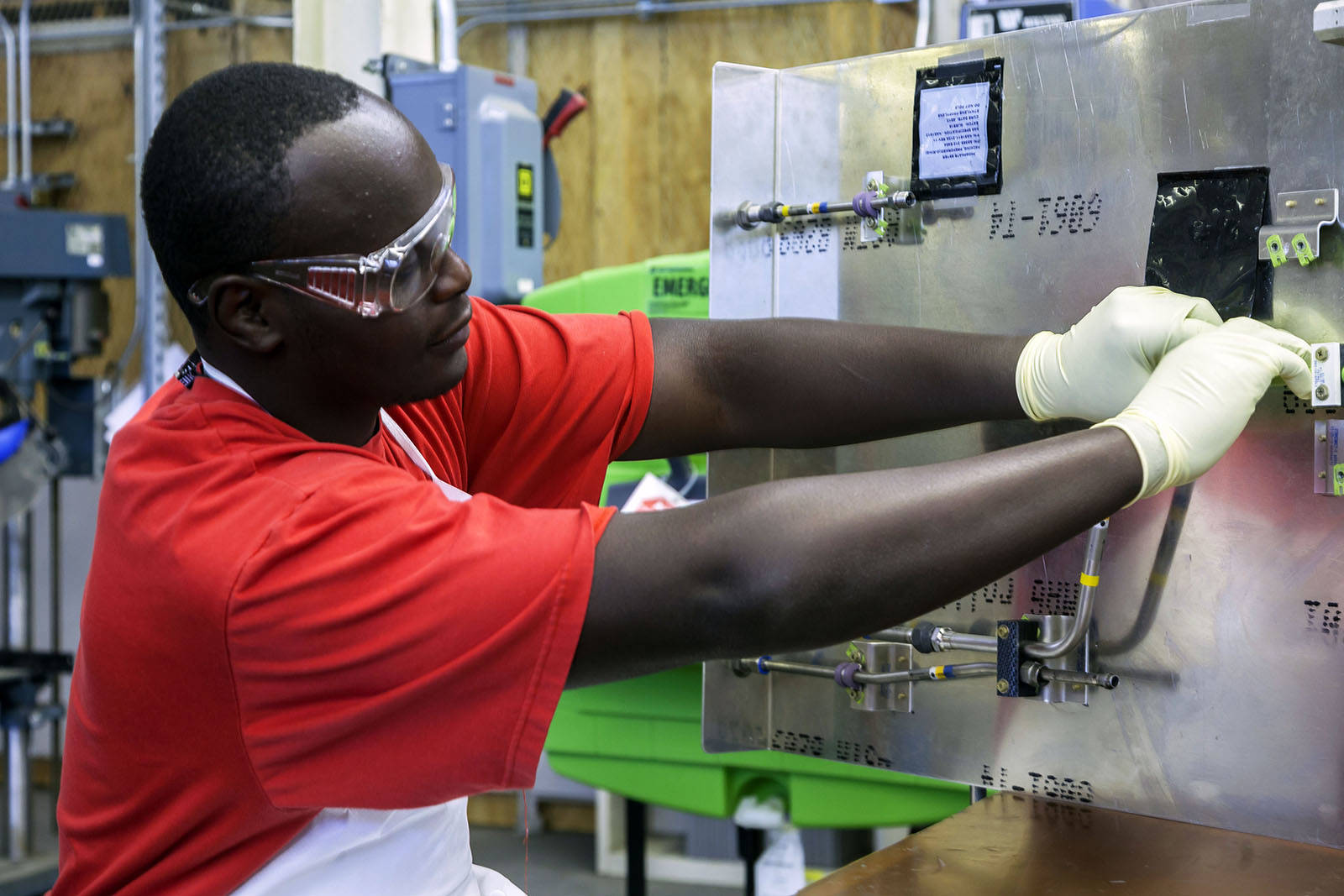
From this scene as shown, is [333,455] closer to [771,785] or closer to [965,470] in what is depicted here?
[965,470]

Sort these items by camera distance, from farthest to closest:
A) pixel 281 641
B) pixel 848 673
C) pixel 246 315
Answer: pixel 848 673 < pixel 246 315 < pixel 281 641

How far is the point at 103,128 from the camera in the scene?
4.29 metres

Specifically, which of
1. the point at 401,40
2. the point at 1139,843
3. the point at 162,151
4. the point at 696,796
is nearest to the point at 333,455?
the point at 162,151

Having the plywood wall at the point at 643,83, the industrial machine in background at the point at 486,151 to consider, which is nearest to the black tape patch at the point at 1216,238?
the industrial machine in background at the point at 486,151

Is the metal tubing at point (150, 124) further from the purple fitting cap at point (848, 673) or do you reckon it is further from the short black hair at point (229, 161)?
the short black hair at point (229, 161)

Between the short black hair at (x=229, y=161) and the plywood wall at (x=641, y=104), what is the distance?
2.72 metres

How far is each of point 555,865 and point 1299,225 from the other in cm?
294

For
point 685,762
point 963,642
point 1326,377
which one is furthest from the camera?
point 685,762

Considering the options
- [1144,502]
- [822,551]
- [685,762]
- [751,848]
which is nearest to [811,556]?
[822,551]

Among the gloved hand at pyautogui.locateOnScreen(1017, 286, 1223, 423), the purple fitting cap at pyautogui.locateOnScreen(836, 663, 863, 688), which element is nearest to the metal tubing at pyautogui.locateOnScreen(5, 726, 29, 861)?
the purple fitting cap at pyautogui.locateOnScreen(836, 663, 863, 688)

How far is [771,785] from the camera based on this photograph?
2.36 metres

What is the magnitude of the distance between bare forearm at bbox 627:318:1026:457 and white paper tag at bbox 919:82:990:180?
0.77 feet

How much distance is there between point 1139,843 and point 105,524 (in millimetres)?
1025

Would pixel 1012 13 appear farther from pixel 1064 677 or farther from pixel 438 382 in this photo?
pixel 438 382
